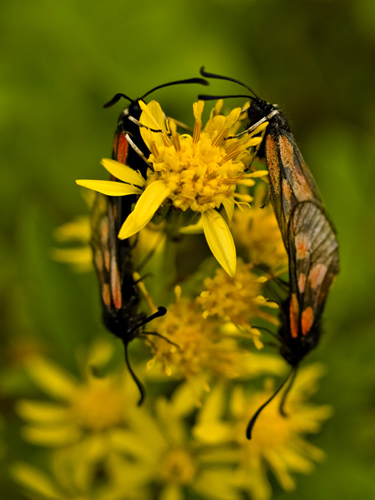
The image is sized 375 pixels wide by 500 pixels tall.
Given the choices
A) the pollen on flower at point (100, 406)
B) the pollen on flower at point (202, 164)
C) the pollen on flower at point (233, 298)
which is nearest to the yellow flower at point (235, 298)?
the pollen on flower at point (233, 298)

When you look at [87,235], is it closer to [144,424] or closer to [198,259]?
[144,424]

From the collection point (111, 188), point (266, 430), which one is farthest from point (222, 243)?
point (266, 430)

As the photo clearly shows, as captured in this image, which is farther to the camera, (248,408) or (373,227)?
(373,227)

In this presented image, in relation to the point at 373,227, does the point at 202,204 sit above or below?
above

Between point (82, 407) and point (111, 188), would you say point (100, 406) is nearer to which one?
point (82, 407)

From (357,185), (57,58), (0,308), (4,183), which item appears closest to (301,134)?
(357,185)

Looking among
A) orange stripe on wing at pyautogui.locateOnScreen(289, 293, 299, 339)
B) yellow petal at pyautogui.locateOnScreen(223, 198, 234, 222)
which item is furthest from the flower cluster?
orange stripe on wing at pyautogui.locateOnScreen(289, 293, 299, 339)

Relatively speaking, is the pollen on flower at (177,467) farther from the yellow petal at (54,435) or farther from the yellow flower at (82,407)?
the yellow petal at (54,435)
